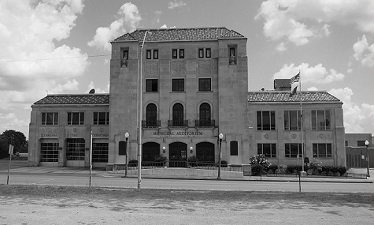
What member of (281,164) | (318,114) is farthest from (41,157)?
(318,114)

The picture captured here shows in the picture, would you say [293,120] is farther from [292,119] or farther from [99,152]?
[99,152]

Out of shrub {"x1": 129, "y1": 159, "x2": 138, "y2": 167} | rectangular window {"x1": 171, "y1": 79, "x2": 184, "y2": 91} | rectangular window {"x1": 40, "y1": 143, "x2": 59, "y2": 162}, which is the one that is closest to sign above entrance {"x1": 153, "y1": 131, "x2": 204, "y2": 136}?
shrub {"x1": 129, "y1": 159, "x2": 138, "y2": 167}

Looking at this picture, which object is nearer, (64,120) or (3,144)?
(64,120)

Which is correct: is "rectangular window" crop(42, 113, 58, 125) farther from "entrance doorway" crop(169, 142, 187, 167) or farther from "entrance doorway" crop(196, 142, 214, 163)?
"entrance doorway" crop(196, 142, 214, 163)

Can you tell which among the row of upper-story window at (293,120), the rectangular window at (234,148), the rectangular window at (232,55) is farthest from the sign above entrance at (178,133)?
the rectangular window at (232,55)

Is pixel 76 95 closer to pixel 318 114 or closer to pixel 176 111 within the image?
pixel 176 111

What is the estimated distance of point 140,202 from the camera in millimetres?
14305

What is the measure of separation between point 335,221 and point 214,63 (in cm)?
3423

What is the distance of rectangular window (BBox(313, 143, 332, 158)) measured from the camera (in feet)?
150

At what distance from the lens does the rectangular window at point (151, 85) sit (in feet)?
145

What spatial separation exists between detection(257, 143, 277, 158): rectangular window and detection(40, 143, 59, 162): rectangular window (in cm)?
2910

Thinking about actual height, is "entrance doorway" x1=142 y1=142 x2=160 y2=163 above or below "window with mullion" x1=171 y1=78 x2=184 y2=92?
below

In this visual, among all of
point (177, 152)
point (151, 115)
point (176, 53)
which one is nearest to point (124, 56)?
point (176, 53)

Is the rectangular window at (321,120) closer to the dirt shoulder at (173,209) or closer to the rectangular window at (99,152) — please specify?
the rectangular window at (99,152)
